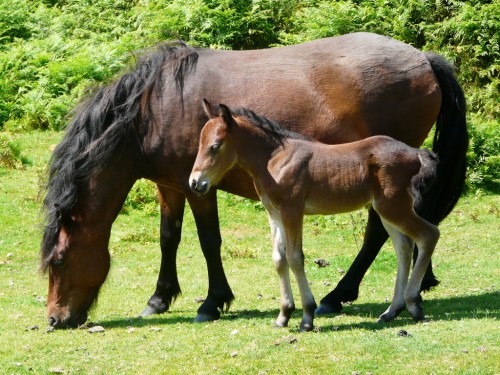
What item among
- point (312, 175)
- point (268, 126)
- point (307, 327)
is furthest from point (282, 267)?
point (268, 126)

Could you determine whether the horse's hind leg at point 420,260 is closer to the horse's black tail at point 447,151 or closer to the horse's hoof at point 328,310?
the horse's hoof at point 328,310

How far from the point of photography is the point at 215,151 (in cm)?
795

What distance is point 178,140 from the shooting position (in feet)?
30.1

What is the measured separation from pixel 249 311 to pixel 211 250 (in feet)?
2.64

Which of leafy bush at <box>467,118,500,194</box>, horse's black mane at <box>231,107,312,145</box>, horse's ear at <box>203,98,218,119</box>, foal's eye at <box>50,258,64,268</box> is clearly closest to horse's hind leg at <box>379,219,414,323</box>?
horse's black mane at <box>231,107,312,145</box>

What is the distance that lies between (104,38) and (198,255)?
9462mm

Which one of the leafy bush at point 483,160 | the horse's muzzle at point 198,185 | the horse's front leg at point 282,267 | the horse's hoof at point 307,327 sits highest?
the horse's muzzle at point 198,185

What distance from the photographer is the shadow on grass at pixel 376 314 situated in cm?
840

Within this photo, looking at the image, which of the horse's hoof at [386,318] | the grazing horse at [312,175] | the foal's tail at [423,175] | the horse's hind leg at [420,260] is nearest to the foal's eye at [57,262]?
the grazing horse at [312,175]

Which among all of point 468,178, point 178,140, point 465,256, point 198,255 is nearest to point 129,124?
point 178,140

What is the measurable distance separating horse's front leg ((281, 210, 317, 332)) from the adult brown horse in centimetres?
134

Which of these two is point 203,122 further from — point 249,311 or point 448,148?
point 448,148

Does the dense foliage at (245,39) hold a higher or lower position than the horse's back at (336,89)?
lower

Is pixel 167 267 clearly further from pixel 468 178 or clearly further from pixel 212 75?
pixel 468 178
